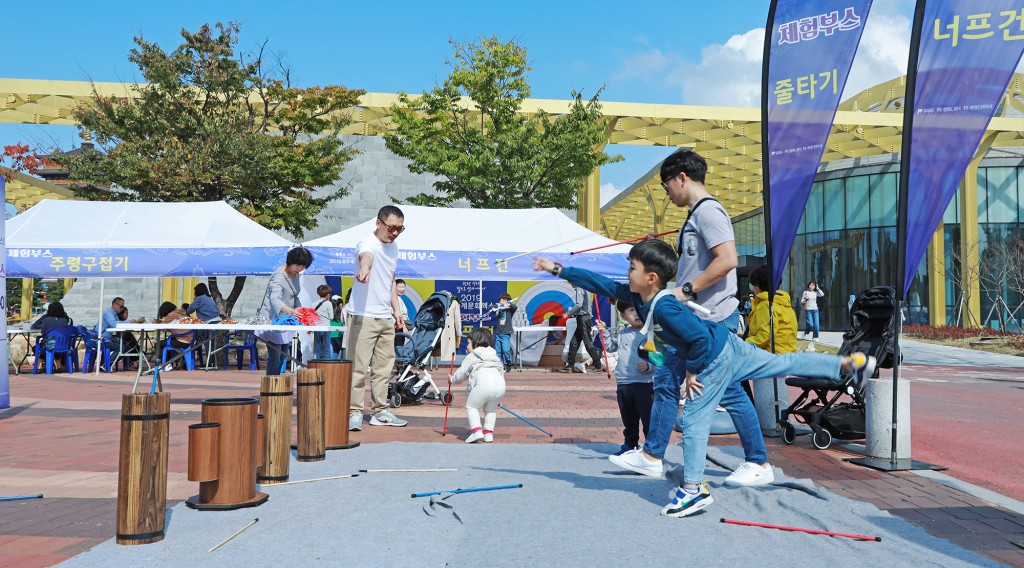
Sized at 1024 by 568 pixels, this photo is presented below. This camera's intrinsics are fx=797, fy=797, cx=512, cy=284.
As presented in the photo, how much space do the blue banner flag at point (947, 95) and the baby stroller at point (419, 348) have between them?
5640 mm

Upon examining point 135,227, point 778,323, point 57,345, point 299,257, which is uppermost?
point 135,227

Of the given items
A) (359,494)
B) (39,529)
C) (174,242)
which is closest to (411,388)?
(359,494)

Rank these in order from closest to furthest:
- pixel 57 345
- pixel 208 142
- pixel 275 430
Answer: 1. pixel 275 430
2. pixel 57 345
3. pixel 208 142

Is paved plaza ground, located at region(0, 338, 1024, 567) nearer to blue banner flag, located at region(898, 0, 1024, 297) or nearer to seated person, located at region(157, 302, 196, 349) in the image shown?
blue banner flag, located at region(898, 0, 1024, 297)

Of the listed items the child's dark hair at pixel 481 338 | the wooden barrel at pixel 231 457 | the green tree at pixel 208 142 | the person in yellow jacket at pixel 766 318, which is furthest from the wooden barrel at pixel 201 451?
the green tree at pixel 208 142

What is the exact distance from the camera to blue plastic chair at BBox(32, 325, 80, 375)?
15.2 metres

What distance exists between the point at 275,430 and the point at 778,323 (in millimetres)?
4513

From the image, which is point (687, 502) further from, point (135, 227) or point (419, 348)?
point (135, 227)

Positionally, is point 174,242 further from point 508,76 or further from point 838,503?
point 838,503

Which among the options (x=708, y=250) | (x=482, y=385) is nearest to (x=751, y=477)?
(x=708, y=250)

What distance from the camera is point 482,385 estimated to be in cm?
683

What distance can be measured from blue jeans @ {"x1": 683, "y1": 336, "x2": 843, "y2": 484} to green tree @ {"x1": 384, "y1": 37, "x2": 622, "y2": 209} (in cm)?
1783

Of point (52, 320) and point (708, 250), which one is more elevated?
point (708, 250)

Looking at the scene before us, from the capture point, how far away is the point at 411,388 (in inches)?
396
